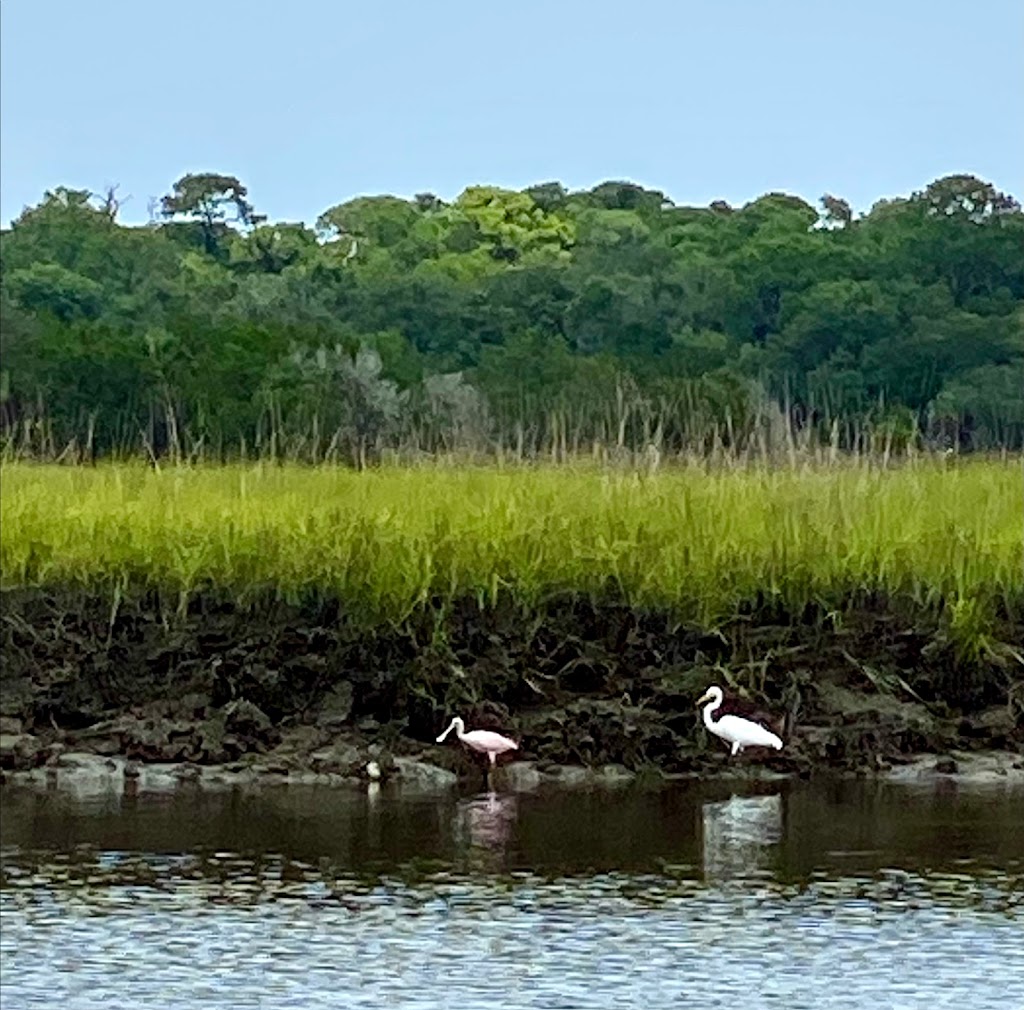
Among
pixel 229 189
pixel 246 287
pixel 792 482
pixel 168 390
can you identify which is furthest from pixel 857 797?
pixel 229 189

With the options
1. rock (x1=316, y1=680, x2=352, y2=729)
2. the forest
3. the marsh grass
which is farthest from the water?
the forest

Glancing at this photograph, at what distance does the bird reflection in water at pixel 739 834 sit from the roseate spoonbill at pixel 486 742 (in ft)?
2.91

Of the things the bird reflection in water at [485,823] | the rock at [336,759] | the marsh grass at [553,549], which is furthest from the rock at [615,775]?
the rock at [336,759]

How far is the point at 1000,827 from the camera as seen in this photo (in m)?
8.91

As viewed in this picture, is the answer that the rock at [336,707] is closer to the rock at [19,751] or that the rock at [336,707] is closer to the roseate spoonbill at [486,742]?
the roseate spoonbill at [486,742]

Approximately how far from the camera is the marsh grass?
35.7ft

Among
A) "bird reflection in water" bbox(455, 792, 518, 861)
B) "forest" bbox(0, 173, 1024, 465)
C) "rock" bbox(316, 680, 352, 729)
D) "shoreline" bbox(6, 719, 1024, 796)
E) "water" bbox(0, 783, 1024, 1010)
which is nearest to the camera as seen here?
"water" bbox(0, 783, 1024, 1010)

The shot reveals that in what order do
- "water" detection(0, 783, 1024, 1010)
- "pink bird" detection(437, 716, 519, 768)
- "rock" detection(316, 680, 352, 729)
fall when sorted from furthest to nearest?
"rock" detection(316, 680, 352, 729) < "pink bird" detection(437, 716, 519, 768) < "water" detection(0, 783, 1024, 1010)

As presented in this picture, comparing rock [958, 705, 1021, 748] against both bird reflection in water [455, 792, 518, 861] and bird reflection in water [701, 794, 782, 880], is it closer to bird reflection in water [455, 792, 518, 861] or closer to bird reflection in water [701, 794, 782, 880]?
bird reflection in water [701, 794, 782, 880]

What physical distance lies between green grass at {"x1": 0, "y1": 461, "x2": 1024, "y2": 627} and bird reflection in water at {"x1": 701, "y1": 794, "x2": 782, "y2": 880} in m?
1.47

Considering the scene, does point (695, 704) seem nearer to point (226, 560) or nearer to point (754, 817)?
point (754, 817)

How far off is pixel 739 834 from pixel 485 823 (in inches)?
37.8

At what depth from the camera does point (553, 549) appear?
11086 mm

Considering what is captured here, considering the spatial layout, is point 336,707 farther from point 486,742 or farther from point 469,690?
point 486,742
